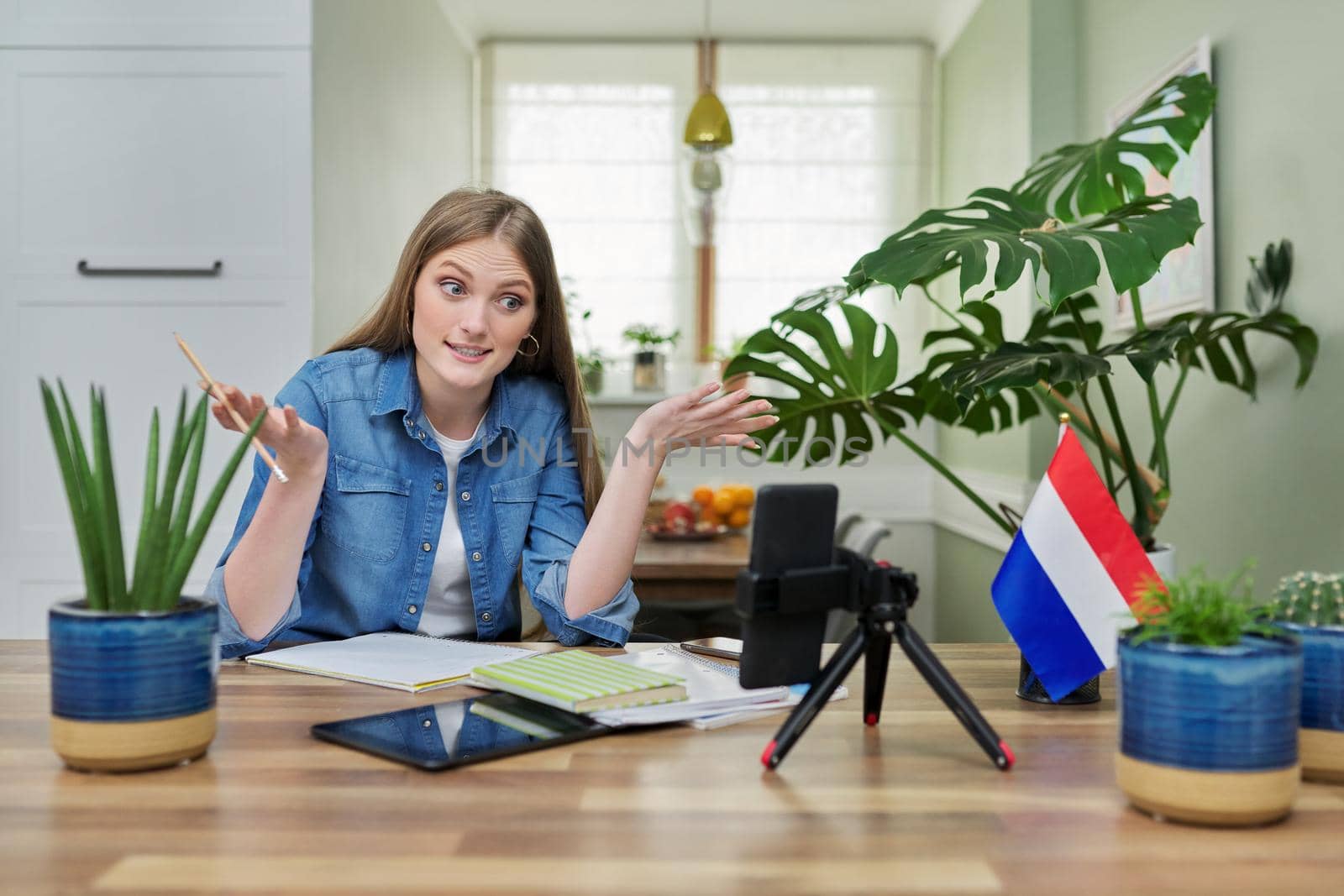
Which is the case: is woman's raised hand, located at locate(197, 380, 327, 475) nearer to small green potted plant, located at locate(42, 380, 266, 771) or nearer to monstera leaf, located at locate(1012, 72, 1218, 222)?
small green potted plant, located at locate(42, 380, 266, 771)

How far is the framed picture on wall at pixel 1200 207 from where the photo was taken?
253 cm

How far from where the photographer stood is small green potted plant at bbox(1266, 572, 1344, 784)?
859mm

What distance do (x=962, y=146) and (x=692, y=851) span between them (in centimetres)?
436

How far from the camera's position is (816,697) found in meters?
0.93

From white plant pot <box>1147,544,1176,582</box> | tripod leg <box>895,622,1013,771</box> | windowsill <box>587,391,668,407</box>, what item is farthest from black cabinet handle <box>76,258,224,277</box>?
tripod leg <box>895,622,1013,771</box>

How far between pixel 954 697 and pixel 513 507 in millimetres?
928

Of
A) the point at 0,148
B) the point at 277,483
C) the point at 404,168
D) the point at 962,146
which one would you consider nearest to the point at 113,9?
the point at 0,148

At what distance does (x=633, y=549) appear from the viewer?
1.62 meters

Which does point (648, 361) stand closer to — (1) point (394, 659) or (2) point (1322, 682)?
(1) point (394, 659)

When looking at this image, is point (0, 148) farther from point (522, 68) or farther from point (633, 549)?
point (522, 68)

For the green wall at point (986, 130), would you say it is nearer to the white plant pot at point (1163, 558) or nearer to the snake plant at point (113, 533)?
the white plant pot at point (1163, 558)

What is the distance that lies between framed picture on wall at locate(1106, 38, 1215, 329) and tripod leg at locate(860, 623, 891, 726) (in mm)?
1726

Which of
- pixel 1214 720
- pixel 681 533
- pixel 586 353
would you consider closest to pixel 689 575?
pixel 681 533

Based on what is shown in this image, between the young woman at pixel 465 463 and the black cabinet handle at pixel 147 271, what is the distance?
4.43 feet
